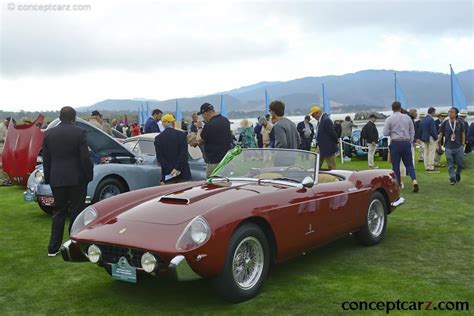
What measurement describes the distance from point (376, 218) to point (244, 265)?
8.36 feet

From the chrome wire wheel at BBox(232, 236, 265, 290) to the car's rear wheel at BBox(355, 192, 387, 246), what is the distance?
194 centimetres

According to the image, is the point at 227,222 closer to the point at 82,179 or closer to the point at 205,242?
the point at 205,242

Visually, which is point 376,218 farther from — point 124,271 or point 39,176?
point 39,176

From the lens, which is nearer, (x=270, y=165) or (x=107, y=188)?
(x=270, y=165)

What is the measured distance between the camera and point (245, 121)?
1438 centimetres

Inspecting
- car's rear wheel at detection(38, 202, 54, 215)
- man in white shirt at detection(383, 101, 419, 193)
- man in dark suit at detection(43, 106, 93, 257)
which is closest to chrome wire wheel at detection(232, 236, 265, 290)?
man in dark suit at detection(43, 106, 93, 257)

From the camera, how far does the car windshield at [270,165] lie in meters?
5.20

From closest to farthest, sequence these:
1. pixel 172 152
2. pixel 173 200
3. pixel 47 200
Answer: pixel 173 200, pixel 172 152, pixel 47 200

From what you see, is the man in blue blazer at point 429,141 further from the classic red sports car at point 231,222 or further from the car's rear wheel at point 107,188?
the car's rear wheel at point 107,188

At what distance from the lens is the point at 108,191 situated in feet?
26.2

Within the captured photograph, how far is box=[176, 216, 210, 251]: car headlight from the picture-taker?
3.75 meters

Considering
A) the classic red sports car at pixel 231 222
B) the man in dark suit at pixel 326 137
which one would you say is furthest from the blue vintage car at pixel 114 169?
the classic red sports car at pixel 231 222

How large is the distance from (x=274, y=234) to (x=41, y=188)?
4720 millimetres

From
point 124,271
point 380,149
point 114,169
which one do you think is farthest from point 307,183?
point 380,149
